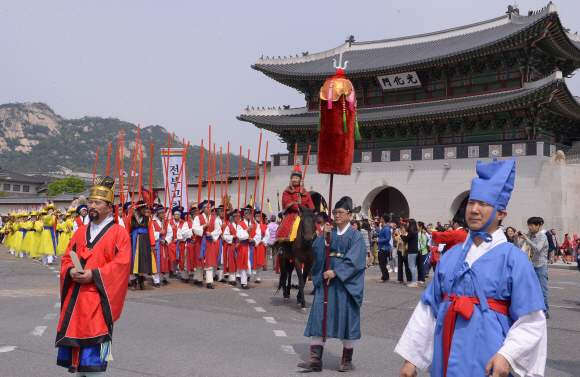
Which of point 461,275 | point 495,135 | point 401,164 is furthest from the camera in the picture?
point 401,164

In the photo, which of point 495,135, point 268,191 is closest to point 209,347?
point 495,135

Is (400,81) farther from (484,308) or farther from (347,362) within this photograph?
(484,308)

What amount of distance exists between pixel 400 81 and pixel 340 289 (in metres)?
24.8

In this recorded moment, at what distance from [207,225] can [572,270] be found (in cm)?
1604

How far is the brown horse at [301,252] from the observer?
8812 millimetres

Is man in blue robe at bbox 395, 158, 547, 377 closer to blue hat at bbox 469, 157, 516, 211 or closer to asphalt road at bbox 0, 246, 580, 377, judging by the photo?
blue hat at bbox 469, 157, 516, 211

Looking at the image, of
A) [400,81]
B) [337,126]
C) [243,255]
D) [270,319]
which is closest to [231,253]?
[243,255]

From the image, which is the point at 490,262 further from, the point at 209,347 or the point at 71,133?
the point at 71,133

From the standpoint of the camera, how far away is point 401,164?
27188 millimetres

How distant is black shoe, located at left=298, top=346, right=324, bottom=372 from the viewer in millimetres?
5473

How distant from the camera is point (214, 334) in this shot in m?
6.90

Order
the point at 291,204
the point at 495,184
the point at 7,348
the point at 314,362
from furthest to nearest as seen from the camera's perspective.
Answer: the point at 291,204
the point at 7,348
the point at 314,362
the point at 495,184

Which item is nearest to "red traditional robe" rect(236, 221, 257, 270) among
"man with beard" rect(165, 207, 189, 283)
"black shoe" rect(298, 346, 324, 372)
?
"man with beard" rect(165, 207, 189, 283)

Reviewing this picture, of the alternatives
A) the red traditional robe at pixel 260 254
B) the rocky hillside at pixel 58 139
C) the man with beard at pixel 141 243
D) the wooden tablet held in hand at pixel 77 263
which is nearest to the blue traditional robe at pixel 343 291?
the wooden tablet held in hand at pixel 77 263
